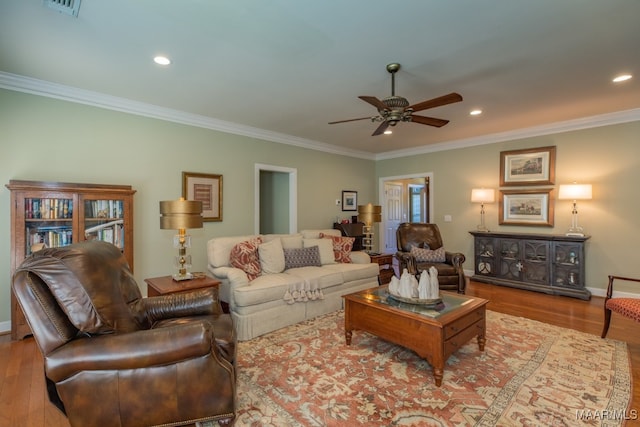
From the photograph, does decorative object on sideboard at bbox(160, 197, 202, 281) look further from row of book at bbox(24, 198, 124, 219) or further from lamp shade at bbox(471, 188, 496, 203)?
lamp shade at bbox(471, 188, 496, 203)

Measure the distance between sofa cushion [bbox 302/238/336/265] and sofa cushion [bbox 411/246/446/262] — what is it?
1274mm

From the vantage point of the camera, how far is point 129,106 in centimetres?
365

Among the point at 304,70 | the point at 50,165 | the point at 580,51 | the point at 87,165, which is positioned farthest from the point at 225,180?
the point at 580,51

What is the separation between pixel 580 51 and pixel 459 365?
277 centimetres

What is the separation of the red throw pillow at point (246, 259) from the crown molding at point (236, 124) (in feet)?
6.51

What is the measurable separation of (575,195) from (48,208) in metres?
6.41

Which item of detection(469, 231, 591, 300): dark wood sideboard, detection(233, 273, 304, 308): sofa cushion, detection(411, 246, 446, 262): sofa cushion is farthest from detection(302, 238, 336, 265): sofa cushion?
detection(469, 231, 591, 300): dark wood sideboard

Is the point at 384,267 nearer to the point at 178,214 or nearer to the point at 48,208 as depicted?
the point at 178,214

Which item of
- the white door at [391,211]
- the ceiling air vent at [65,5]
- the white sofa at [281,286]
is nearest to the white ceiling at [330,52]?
the ceiling air vent at [65,5]

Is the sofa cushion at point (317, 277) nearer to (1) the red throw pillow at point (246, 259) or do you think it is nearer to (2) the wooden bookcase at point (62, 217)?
(1) the red throw pillow at point (246, 259)

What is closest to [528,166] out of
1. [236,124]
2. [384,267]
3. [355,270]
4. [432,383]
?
[384,267]

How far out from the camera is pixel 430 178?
612 cm

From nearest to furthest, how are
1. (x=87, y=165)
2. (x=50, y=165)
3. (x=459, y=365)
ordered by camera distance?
(x=459, y=365) < (x=50, y=165) < (x=87, y=165)

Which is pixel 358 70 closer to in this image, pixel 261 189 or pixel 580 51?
pixel 580 51
